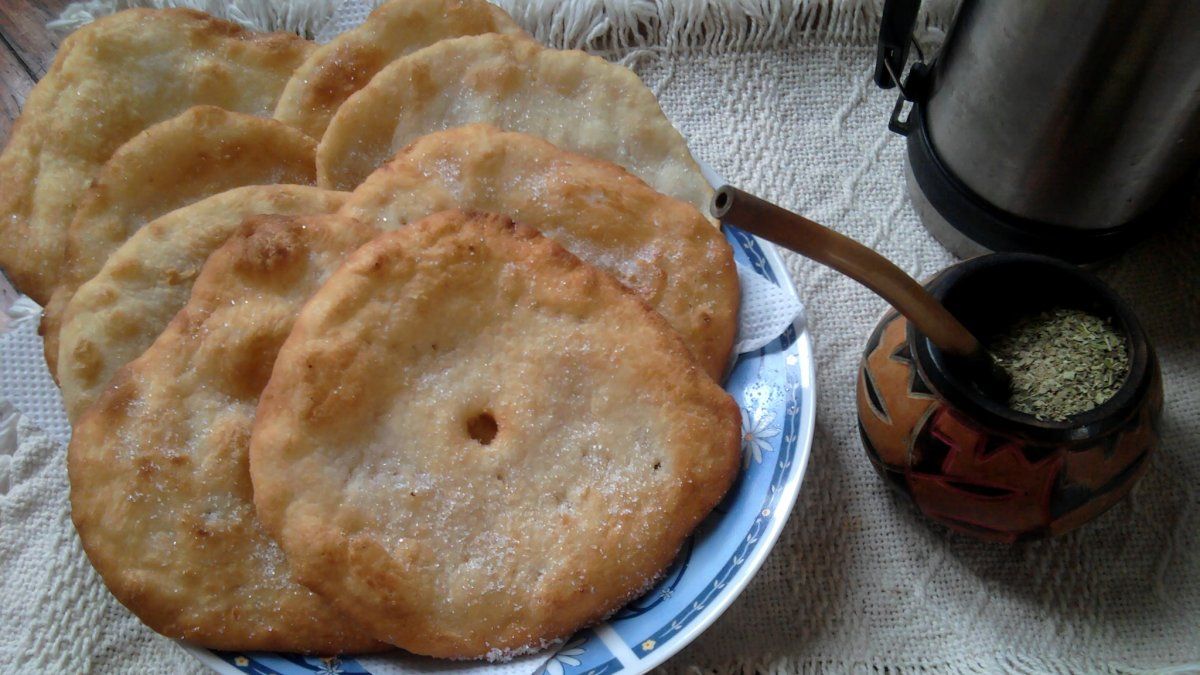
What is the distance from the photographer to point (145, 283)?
48.6 inches

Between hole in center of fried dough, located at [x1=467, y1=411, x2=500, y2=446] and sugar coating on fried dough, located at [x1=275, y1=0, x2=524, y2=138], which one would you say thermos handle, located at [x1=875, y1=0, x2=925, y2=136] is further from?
hole in center of fried dough, located at [x1=467, y1=411, x2=500, y2=446]

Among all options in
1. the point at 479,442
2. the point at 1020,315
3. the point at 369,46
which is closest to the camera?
the point at 479,442

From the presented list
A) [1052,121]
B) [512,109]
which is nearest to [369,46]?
[512,109]

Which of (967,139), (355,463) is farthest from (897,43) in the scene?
(355,463)

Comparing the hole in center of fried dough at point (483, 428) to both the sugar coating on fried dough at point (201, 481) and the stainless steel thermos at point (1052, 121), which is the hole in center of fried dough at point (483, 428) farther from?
the stainless steel thermos at point (1052, 121)

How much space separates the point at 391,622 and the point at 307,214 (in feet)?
1.69

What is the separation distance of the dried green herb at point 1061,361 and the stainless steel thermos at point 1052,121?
25 cm

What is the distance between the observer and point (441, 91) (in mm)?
1357

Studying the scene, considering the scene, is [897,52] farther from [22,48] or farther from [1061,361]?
[22,48]

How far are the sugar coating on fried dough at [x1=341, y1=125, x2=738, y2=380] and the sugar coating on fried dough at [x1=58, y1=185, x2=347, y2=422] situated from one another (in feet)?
0.35

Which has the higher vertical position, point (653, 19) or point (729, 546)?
point (653, 19)

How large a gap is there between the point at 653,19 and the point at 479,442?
905 mm

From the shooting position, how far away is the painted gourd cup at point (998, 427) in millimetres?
1168

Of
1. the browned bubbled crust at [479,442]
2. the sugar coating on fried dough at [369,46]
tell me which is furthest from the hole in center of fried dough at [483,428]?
the sugar coating on fried dough at [369,46]
